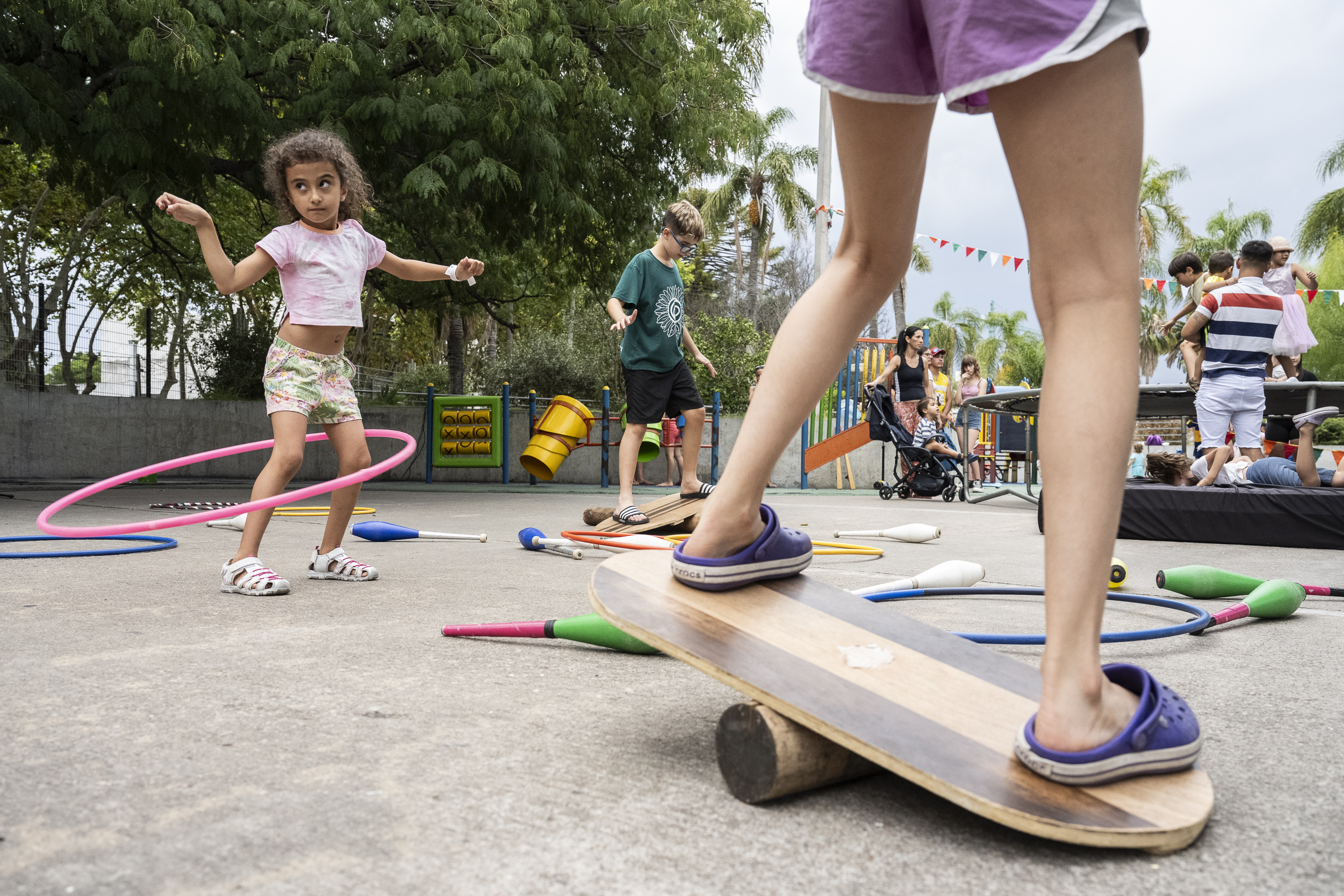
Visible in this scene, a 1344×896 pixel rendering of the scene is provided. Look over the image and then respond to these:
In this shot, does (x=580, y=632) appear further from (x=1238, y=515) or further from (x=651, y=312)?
(x=1238, y=515)

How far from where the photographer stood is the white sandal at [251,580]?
10.9 feet

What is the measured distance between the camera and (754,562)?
1.73m

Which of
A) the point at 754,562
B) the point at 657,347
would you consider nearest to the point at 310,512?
the point at 657,347

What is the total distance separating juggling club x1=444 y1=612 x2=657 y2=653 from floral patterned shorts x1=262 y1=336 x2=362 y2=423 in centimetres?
146

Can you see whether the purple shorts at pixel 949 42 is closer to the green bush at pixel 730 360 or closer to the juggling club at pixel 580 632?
the juggling club at pixel 580 632

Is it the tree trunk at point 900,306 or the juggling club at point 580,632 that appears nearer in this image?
the juggling club at point 580,632

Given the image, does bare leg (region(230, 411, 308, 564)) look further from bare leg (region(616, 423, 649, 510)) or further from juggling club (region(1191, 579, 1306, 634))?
juggling club (region(1191, 579, 1306, 634))

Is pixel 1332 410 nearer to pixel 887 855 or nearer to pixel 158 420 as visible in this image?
pixel 887 855

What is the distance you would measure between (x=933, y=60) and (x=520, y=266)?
1468 cm

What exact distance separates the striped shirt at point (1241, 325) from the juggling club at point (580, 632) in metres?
6.01

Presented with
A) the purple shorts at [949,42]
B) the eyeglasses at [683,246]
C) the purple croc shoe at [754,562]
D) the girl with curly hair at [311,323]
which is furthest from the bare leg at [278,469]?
the eyeglasses at [683,246]

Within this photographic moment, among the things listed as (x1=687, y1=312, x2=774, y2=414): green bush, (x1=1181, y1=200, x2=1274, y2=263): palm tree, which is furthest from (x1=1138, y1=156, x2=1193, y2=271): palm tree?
(x1=687, y1=312, x2=774, y2=414): green bush

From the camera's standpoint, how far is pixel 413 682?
6.55 feet

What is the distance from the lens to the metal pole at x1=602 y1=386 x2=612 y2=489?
46.3 feet
